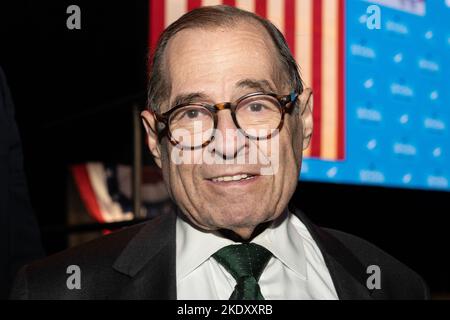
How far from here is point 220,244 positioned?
1.27 metres

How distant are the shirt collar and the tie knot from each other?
0.02 meters

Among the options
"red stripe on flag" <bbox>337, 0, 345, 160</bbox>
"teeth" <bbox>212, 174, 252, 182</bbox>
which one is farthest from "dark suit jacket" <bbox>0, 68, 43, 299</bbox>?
"red stripe on flag" <bbox>337, 0, 345, 160</bbox>

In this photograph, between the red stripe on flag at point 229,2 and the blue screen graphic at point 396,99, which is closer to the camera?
the red stripe on flag at point 229,2

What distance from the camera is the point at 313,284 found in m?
1.32

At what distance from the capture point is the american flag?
203 centimetres

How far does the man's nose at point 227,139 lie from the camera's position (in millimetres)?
1177

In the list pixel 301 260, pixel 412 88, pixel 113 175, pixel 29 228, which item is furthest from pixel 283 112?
pixel 113 175

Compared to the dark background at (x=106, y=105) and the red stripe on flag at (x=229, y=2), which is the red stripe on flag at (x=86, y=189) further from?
the red stripe on flag at (x=229, y=2)


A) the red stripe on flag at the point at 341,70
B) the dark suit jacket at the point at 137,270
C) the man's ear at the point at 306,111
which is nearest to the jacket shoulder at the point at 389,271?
the dark suit jacket at the point at 137,270

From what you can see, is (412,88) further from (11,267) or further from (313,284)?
(11,267)

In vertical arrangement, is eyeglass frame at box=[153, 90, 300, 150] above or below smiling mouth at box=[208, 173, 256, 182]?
above

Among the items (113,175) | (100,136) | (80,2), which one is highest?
(80,2)

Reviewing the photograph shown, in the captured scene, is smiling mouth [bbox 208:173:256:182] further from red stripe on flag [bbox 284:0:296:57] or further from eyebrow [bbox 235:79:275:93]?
red stripe on flag [bbox 284:0:296:57]

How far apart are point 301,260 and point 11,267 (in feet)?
2.11
